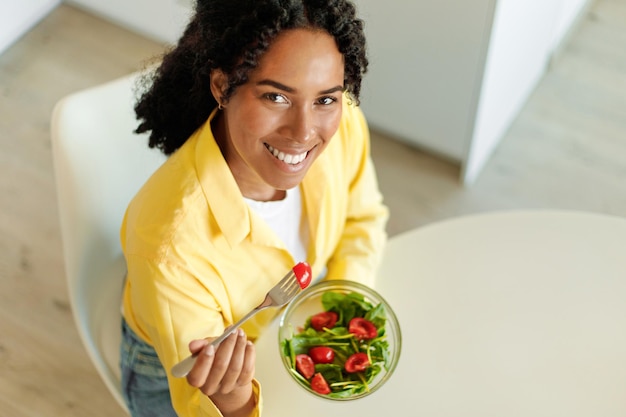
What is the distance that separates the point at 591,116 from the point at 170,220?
1.74m

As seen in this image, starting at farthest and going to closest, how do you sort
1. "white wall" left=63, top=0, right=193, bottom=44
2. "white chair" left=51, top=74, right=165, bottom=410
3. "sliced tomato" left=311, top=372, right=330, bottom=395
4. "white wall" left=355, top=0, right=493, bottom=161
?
"white wall" left=63, top=0, right=193, bottom=44 → "white wall" left=355, top=0, right=493, bottom=161 → "white chair" left=51, top=74, right=165, bottom=410 → "sliced tomato" left=311, top=372, right=330, bottom=395

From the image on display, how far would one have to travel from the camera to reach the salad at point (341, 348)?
1.10 metres

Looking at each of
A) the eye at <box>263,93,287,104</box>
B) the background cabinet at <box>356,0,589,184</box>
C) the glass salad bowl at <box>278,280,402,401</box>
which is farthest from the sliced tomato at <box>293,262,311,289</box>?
the background cabinet at <box>356,0,589,184</box>

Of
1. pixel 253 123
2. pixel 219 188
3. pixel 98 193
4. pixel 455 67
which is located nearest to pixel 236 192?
pixel 219 188

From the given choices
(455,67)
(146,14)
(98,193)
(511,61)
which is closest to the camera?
(98,193)

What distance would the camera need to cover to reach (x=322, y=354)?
112 centimetres

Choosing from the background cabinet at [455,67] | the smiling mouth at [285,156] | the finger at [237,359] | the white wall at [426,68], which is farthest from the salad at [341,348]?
the background cabinet at [455,67]

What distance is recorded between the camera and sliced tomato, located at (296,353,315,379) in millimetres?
1107

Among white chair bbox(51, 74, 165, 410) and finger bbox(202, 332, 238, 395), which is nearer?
finger bbox(202, 332, 238, 395)

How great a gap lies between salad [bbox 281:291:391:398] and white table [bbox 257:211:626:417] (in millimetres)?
69

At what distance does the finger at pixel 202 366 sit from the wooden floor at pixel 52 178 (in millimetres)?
1057

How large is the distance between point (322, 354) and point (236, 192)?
0.91ft

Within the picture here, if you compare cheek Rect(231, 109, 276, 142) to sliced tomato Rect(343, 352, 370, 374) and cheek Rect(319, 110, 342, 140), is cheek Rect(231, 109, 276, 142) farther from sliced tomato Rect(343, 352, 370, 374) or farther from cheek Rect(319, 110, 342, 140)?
sliced tomato Rect(343, 352, 370, 374)

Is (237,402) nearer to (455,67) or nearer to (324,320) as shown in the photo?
(324,320)
